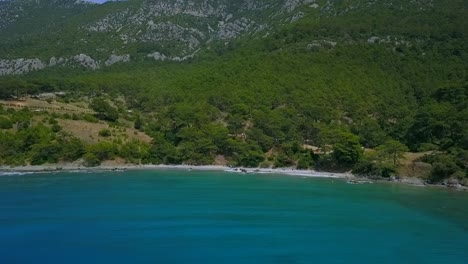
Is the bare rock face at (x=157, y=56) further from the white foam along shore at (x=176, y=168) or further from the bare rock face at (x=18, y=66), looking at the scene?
the white foam along shore at (x=176, y=168)

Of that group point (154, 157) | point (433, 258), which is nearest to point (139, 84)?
point (154, 157)

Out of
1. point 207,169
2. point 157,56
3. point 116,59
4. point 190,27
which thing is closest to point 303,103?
point 207,169

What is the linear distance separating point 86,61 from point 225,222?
403ft

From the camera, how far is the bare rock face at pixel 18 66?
141625 mm

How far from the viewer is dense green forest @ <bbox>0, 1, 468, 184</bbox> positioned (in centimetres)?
7144

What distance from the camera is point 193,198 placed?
48.9m

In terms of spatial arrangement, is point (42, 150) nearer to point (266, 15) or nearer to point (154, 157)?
point (154, 157)

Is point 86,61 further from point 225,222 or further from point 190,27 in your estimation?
point 225,222

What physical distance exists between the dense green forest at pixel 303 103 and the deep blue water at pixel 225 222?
1219 cm

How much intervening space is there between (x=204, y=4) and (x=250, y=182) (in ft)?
437

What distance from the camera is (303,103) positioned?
89750 millimetres

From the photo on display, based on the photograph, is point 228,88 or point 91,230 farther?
point 228,88

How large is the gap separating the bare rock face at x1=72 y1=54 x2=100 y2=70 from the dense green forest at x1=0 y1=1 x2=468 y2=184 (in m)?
21.7

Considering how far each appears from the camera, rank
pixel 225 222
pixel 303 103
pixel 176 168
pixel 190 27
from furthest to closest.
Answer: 1. pixel 190 27
2. pixel 303 103
3. pixel 176 168
4. pixel 225 222
